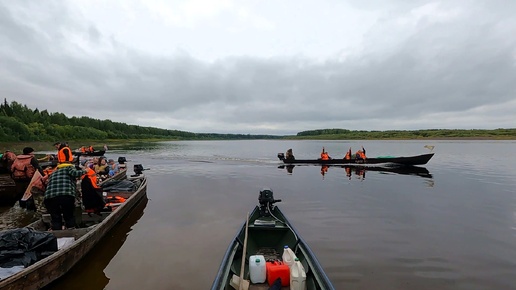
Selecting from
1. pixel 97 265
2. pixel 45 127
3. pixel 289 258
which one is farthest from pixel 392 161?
pixel 45 127

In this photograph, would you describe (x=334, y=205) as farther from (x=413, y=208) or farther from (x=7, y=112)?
(x=7, y=112)

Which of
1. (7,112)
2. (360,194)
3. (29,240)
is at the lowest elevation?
(360,194)

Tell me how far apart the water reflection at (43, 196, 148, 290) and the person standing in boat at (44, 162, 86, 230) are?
110 centimetres

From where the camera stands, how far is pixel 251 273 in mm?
5219

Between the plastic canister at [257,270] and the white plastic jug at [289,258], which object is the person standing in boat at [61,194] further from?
the white plastic jug at [289,258]

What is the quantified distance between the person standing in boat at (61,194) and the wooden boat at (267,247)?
459 centimetres

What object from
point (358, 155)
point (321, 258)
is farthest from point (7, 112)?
point (321, 258)

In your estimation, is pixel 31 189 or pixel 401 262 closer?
pixel 401 262

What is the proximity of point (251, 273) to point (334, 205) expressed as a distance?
8891 mm

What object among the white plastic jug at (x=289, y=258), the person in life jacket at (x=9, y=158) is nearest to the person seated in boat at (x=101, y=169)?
the person in life jacket at (x=9, y=158)

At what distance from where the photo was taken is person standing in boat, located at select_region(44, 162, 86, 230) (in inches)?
281

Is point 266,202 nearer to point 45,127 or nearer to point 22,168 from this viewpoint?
point 22,168

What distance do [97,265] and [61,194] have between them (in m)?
2.04

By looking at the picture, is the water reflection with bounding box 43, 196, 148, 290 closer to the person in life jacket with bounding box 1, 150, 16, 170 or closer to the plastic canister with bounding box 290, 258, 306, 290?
the plastic canister with bounding box 290, 258, 306, 290
